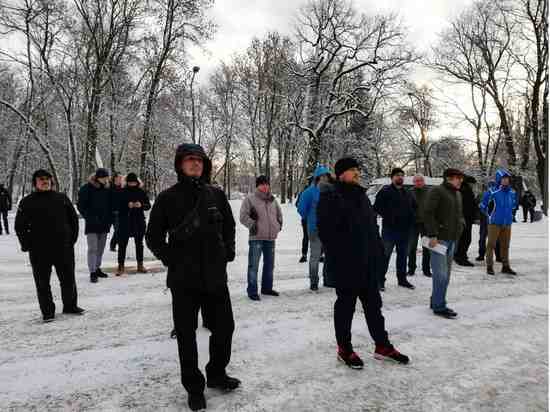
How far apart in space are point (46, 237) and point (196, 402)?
3337 mm

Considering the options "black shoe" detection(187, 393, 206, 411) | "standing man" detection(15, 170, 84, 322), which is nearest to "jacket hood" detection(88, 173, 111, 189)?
"standing man" detection(15, 170, 84, 322)

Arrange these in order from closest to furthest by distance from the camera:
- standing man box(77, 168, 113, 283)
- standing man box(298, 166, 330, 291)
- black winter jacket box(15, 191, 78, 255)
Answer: black winter jacket box(15, 191, 78, 255) → standing man box(298, 166, 330, 291) → standing man box(77, 168, 113, 283)

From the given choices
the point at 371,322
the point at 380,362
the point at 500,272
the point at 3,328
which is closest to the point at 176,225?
the point at 371,322

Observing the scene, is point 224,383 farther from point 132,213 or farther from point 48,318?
point 132,213

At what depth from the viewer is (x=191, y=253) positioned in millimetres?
3006

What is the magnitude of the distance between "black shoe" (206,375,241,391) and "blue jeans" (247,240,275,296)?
2840 mm

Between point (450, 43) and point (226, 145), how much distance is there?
21.3 meters

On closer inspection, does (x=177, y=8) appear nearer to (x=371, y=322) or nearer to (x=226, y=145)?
(x=226, y=145)

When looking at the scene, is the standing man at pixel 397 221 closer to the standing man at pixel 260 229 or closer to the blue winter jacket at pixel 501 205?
the standing man at pixel 260 229

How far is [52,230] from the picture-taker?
5125mm

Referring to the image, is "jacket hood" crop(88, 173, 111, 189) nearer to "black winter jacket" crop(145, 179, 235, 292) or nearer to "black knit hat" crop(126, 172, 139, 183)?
"black knit hat" crop(126, 172, 139, 183)

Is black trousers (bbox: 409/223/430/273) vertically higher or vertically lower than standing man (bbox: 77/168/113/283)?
lower

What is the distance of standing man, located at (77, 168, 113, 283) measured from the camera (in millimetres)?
7285

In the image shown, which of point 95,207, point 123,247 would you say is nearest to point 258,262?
point 123,247
